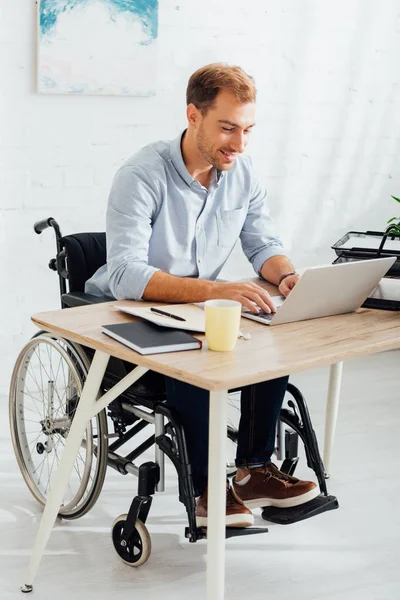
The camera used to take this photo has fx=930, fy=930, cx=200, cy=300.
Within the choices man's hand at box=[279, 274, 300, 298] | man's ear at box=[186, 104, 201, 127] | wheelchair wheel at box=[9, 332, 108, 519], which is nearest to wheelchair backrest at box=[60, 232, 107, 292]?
wheelchair wheel at box=[9, 332, 108, 519]

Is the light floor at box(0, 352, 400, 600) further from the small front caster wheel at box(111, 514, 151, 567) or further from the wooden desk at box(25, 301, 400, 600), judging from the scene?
the wooden desk at box(25, 301, 400, 600)

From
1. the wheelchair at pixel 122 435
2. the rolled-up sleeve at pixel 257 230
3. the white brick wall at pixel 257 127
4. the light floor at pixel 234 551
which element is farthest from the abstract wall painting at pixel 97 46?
the light floor at pixel 234 551

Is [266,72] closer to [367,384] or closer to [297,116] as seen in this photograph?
[297,116]

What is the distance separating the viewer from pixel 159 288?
2.12 meters

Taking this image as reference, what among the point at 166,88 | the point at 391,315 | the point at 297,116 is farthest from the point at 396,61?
the point at 391,315

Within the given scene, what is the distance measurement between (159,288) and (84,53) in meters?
1.36

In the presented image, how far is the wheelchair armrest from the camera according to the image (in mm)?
2254

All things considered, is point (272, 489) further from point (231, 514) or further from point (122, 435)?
point (122, 435)

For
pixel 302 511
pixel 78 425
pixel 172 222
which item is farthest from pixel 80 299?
pixel 302 511

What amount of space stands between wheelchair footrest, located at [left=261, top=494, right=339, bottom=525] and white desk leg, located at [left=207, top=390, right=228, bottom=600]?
48 centimetres

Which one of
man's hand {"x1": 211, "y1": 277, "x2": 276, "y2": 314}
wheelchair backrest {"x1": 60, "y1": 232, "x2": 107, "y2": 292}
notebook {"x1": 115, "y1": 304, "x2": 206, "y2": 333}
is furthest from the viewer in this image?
wheelchair backrest {"x1": 60, "y1": 232, "x2": 107, "y2": 292}

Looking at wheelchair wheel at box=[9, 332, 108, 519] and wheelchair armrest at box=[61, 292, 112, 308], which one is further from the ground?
wheelchair armrest at box=[61, 292, 112, 308]

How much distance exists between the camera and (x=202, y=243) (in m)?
2.38

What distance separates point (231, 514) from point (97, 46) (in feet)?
5.88
